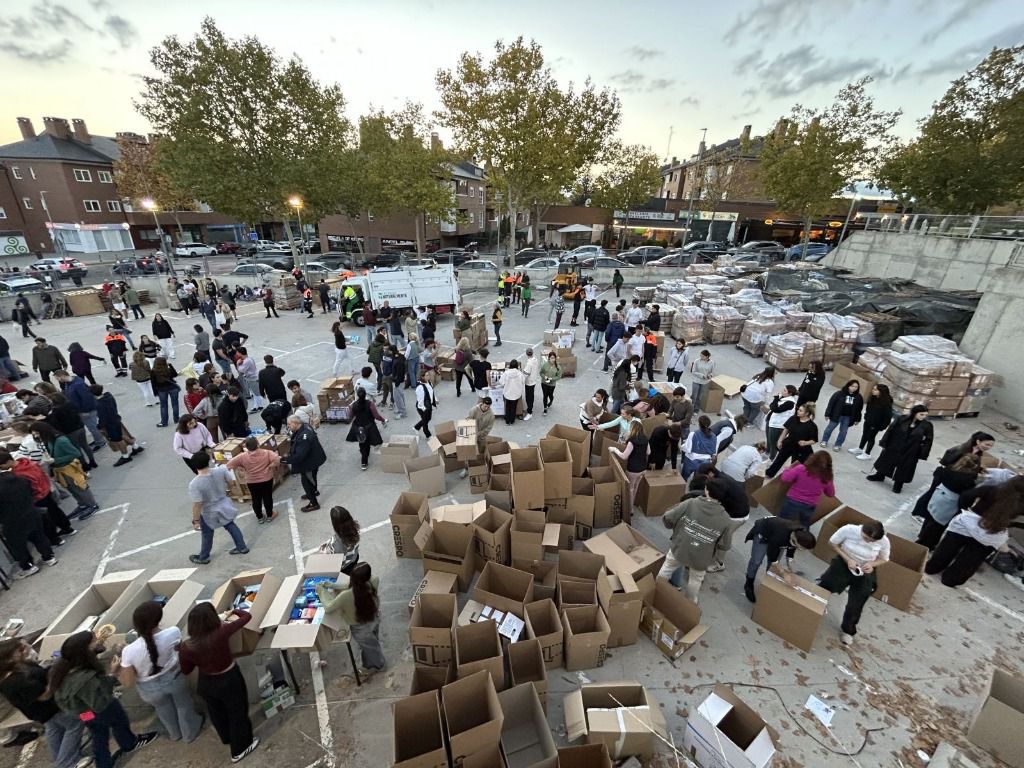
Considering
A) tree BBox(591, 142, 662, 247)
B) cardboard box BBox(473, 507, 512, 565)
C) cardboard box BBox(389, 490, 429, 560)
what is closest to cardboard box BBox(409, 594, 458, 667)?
cardboard box BBox(473, 507, 512, 565)

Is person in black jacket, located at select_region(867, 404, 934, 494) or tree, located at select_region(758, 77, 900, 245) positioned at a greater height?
tree, located at select_region(758, 77, 900, 245)

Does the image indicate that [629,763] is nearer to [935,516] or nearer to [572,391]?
[935,516]

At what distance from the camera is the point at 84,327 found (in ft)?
55.6

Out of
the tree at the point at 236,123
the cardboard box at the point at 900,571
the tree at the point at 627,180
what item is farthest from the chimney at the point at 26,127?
the cardboard box at the point at 900,571

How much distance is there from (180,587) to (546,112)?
24.6 metres

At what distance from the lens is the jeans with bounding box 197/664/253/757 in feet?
11.3

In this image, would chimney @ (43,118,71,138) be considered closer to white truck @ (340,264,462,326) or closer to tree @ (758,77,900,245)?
white truck @ (340,264,462,326)

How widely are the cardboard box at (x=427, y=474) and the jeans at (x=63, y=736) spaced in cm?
410

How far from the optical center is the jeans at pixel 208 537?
5637mm

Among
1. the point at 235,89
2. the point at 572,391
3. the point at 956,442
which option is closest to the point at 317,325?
the point at 572,391

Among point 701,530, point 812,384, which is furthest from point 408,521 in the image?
point 812,384

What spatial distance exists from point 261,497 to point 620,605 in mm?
5217

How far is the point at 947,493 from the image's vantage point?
5.65 metres

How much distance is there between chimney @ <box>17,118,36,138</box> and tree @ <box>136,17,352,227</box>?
33638 mm
